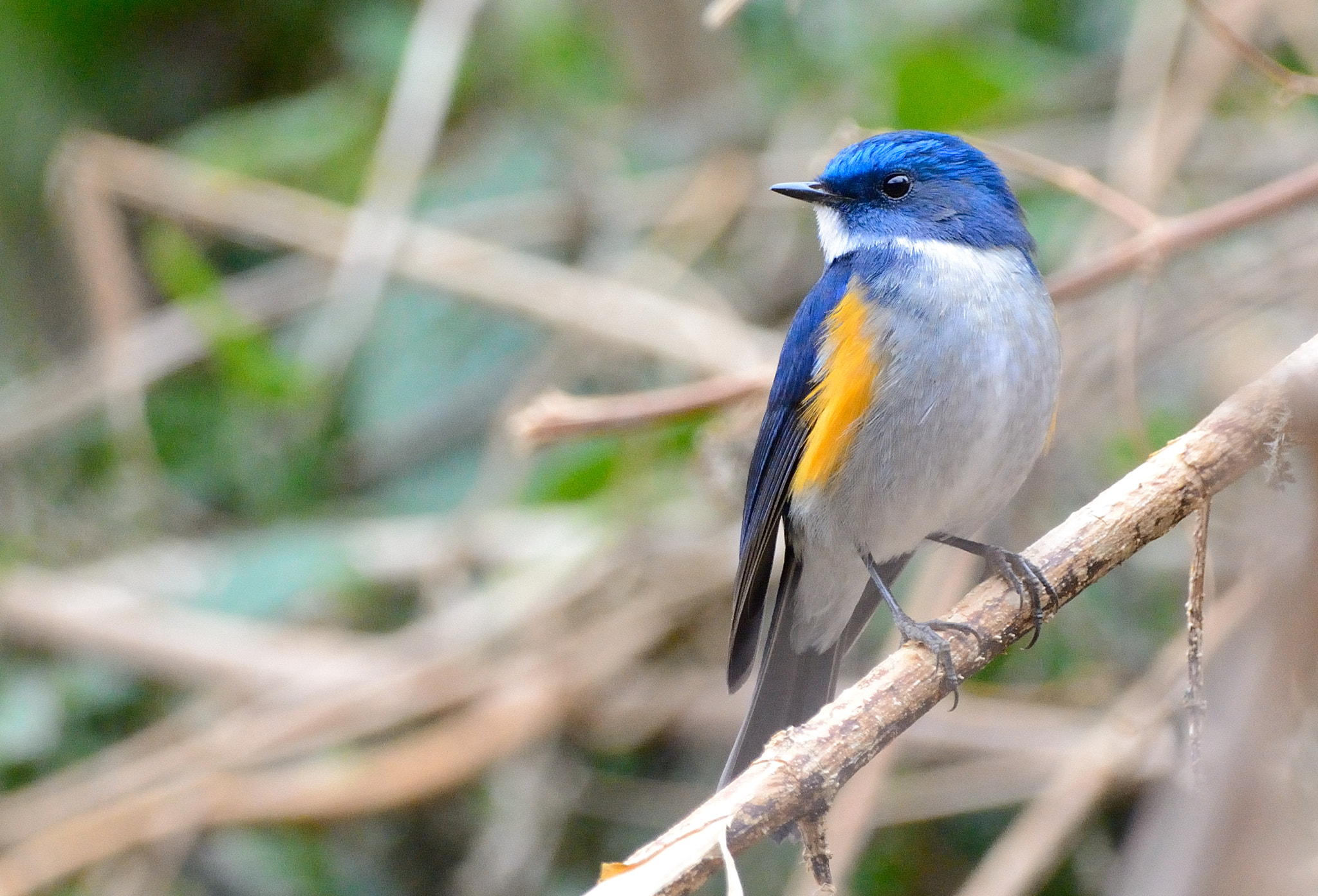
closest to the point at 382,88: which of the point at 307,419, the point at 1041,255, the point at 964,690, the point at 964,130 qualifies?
the point at 307,419

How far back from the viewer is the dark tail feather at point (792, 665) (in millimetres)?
3068

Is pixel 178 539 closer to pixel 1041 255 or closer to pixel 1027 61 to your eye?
pixel 1041 255

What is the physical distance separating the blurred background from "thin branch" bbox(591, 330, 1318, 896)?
964 mm

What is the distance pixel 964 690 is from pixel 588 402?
1490 millimetres

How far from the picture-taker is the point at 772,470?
3.00 m

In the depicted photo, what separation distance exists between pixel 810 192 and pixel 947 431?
2.55ft

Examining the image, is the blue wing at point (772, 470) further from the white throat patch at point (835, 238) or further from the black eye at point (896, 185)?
the black eye at point (896, 185)

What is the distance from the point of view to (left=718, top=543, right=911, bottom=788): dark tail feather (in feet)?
10.1

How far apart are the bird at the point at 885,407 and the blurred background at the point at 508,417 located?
15.8 inches

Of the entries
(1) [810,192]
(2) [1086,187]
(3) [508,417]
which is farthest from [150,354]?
(2) [1086,187]

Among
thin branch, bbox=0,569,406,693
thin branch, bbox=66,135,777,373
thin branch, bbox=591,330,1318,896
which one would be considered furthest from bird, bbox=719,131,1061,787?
thin branch, bbox=0,569,406,693

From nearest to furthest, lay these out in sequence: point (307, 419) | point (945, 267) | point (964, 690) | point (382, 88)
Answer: point (945, 267) → point (964, 690) → point (307, 419) → point (382, 88)

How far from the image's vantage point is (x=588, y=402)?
358cm

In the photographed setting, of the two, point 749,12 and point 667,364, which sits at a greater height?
point 749,12
